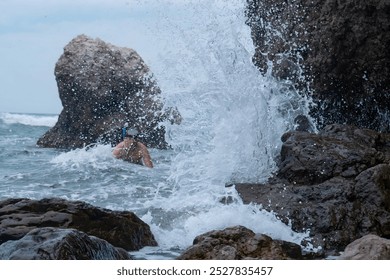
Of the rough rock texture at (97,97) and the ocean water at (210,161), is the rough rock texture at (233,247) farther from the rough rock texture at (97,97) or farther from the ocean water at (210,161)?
the rough rock texture at (97,97)

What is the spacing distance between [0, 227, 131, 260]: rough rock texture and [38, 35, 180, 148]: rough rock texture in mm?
15313

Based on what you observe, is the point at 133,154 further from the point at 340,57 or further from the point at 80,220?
the point at 80,220

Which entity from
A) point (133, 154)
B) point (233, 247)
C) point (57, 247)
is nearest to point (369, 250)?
point (233, 247)

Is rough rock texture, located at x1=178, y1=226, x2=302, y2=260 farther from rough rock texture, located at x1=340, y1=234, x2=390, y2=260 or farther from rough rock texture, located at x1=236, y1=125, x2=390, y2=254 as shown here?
rough rock texture, located at x1=236, y1=125, x2=390, y2=254

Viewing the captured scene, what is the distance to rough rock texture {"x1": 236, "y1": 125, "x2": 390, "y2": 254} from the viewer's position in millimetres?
4855

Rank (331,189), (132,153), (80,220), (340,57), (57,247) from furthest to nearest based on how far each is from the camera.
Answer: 1. (132,153)
2. (340,57)
3. (331,189)
4. (80,220)
5. (57,247)

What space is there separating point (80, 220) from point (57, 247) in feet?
4.68

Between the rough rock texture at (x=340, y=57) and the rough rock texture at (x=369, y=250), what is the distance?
4473 millimetres

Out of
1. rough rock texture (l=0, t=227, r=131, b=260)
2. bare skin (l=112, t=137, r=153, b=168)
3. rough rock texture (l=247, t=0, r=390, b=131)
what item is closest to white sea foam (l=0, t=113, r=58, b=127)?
bare skin (l=112, t=137, r=153, b=168)

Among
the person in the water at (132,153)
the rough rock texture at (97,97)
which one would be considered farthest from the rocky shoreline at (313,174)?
the rough rock texture at (97,97)

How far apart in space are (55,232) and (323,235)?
220 centimetres

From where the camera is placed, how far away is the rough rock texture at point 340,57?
7.55 meters

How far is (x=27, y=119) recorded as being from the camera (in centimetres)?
2300

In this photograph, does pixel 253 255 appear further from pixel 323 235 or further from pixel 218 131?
pixel 218 131
